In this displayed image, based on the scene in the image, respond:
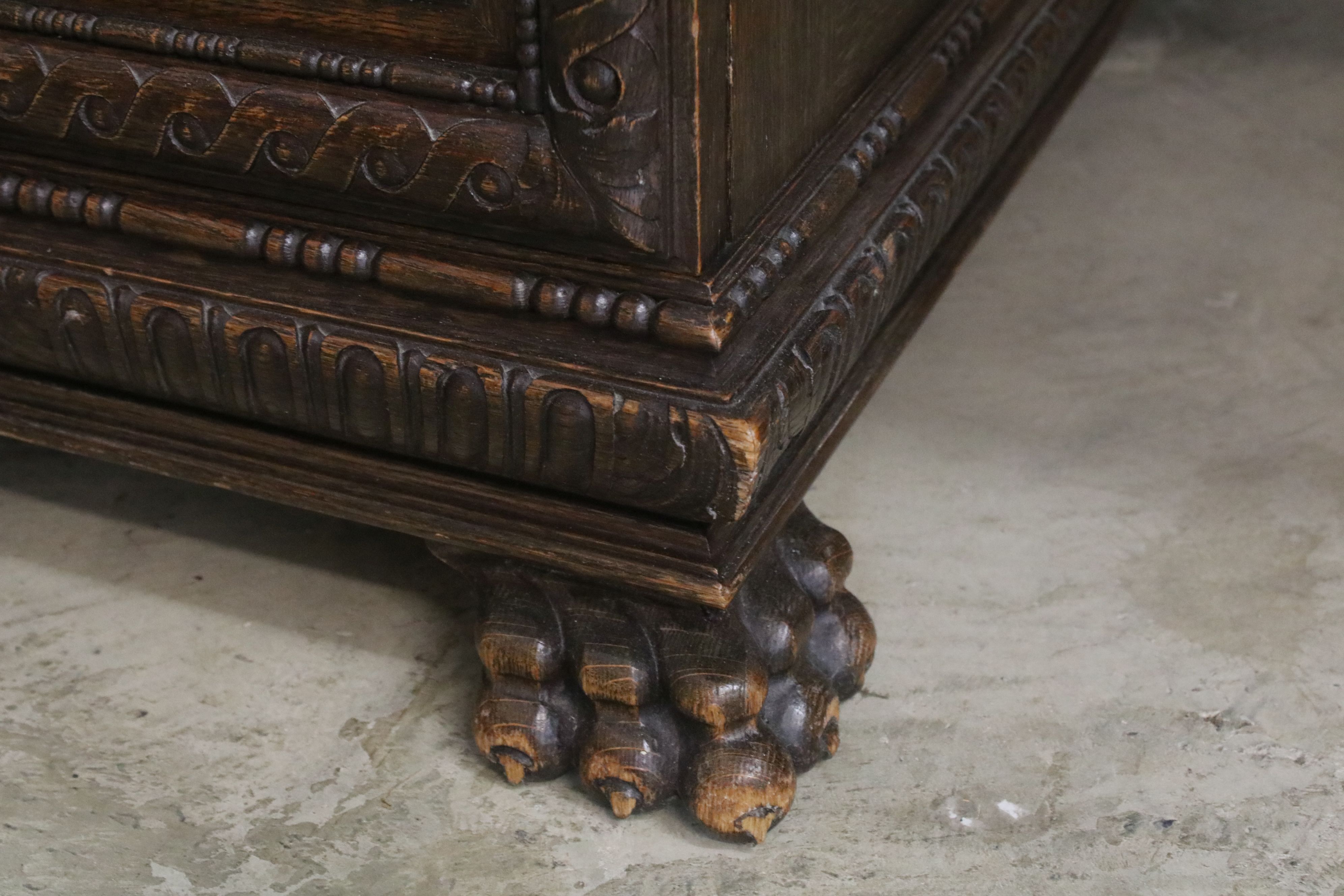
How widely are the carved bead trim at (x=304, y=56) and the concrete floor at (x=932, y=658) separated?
0.52 meters

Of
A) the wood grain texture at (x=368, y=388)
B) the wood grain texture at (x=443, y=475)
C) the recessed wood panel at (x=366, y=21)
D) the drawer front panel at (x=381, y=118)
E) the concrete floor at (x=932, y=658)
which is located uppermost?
the recessed wood panel at (x=366, y=21)

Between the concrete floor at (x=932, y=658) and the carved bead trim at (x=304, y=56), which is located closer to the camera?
the carved bead trim at (x=304, y=56)

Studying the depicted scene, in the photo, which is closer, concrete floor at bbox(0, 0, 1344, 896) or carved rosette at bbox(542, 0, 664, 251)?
carved rosette at bbox(542, 0, 664, 251)

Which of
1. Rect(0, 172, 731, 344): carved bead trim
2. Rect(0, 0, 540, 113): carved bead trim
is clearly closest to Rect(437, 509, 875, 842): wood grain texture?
Rect(0, 172, 731, 344): carved bead trim

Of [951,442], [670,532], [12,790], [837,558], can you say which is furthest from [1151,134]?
[12,790]

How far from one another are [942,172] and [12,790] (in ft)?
3.07

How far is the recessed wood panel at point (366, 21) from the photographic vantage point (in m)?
1.12

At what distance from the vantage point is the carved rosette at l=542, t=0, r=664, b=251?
41.3 inches

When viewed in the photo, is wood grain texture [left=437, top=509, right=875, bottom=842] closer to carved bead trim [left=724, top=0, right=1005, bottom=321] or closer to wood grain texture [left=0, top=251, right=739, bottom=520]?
wood grain texture [left=0, top=251, right=739, bottom=520]

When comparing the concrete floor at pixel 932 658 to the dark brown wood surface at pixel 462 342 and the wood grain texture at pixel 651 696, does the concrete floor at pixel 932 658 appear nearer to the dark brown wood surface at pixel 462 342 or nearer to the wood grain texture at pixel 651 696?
the wood grain texture at pixel 651 696

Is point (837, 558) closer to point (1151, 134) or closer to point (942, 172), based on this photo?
point (942, 172)

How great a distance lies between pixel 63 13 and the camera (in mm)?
1250

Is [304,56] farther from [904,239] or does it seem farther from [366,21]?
[904,239]

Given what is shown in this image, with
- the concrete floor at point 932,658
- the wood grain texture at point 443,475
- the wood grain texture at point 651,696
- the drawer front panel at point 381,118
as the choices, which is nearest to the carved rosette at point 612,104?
the drawer front panel at point 381,118
